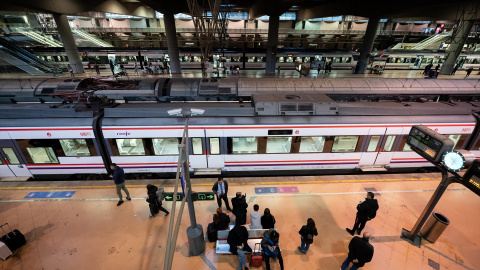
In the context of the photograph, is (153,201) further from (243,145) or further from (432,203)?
(432,203)

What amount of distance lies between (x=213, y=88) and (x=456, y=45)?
107ft

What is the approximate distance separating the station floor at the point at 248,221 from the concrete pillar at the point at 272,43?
2202 centimetres

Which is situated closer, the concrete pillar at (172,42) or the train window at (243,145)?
the train window at (243,145)

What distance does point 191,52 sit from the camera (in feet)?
96.8

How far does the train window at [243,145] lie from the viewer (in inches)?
338

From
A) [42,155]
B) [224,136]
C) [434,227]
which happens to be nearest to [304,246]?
[434,227]

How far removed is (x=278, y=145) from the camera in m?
8.76

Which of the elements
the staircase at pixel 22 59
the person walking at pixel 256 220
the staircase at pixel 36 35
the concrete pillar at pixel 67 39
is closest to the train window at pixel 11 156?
the person walking at pixel 256 220

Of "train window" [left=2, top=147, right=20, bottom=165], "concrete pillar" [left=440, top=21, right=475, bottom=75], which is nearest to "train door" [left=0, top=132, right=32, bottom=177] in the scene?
"train window" [left=2, top=147, right=20, bottom=165]

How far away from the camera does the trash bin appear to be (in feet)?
20.6

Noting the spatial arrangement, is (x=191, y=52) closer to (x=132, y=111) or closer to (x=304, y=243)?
(x=132, y=111)

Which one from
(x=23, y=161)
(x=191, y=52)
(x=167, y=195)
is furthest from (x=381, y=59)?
(x=23, y=161)

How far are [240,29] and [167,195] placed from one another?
50.9 metres

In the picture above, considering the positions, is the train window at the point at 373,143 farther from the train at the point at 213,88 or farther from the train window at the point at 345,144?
the train at the point at 213,88
